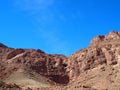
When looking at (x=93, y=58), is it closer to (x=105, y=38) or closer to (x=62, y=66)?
(x=62, y=66)

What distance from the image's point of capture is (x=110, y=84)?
246ft

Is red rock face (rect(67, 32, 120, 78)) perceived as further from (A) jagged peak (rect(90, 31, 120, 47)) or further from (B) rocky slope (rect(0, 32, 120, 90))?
(A) jagged peak (rect(90, 31, 120, 47))

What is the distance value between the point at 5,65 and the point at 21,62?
503 cm

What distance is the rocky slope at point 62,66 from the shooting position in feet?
297

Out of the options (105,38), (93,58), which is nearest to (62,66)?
(93,58)

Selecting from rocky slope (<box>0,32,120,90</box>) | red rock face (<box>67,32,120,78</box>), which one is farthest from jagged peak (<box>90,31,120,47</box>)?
red rock face (<box>67,32,120,78</box>)

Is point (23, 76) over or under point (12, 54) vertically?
under

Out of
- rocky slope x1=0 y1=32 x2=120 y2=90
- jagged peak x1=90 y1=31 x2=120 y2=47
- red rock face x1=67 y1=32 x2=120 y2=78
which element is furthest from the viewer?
jagged peak x1=90 y1=31 x2=120 y2=47

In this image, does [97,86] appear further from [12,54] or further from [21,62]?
[12,54]

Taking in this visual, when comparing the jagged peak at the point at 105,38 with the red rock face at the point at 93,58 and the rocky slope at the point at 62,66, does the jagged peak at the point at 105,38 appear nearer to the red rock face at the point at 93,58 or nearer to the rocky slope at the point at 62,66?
the rocky slope at the point at 62,66

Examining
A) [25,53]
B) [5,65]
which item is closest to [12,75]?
[5,65]

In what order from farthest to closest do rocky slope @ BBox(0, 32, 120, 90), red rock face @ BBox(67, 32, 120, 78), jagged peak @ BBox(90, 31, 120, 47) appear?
jagged peak @ BBox(90, 31, 120, 47) → red rock face @ BBox(67, 32, 120, 78) → rocky slope @ BBox(0, 32, 120, 90)

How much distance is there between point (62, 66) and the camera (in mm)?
118562

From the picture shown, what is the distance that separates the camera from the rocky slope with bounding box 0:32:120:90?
90.6 m
